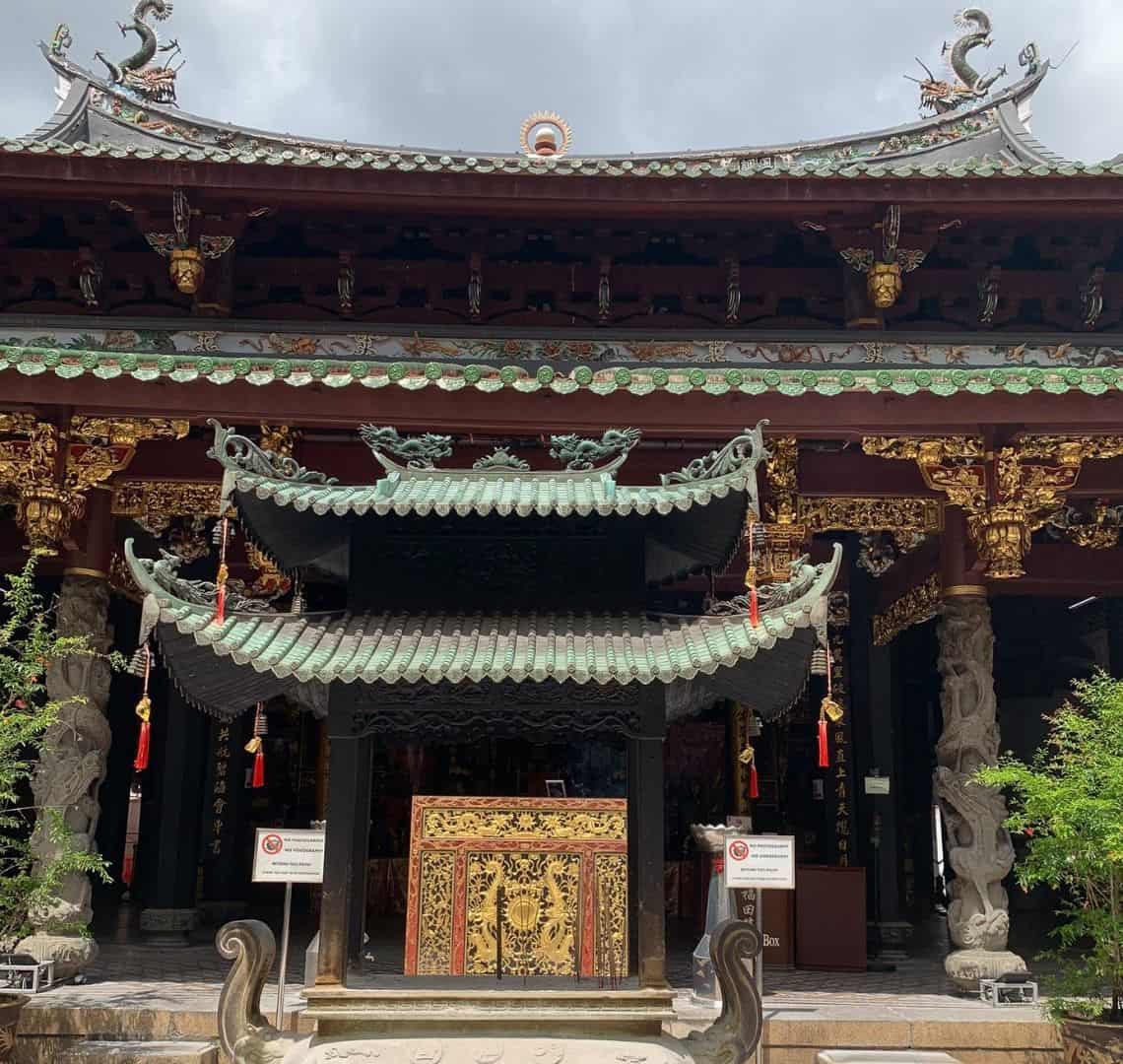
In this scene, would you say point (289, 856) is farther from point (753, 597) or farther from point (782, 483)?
point (782, 483)

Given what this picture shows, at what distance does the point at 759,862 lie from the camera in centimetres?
736

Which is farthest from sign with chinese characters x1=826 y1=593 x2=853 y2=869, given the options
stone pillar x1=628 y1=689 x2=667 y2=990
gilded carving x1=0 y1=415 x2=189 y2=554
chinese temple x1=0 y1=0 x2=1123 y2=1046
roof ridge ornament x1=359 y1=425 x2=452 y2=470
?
gilded carving x1=0 y1=415 x2=189 y2=554

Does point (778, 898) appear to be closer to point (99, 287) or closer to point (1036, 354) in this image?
point (1036, 354)

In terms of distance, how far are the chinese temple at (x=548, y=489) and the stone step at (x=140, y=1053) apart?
46.0 inches

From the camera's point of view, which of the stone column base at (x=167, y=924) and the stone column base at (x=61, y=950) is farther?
the stone column base at (x=167, y=924)

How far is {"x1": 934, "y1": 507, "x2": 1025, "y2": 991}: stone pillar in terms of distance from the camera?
29.1ft

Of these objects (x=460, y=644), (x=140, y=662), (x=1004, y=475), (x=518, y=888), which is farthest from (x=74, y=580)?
(x=1004, y=475)

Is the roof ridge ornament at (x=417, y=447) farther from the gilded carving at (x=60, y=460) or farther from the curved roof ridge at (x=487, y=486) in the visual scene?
the gilded carving at (x=60, y=460)

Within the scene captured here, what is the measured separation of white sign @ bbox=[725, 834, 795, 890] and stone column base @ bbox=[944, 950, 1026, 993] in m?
2.38

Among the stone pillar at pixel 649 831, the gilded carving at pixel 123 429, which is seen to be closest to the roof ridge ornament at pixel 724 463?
the stone pillar at pixel 649 831

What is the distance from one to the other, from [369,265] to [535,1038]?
756cm

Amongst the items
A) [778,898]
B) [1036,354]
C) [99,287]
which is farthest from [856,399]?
[99,287]

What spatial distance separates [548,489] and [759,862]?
2782mm

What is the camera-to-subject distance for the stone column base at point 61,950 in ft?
27.6
